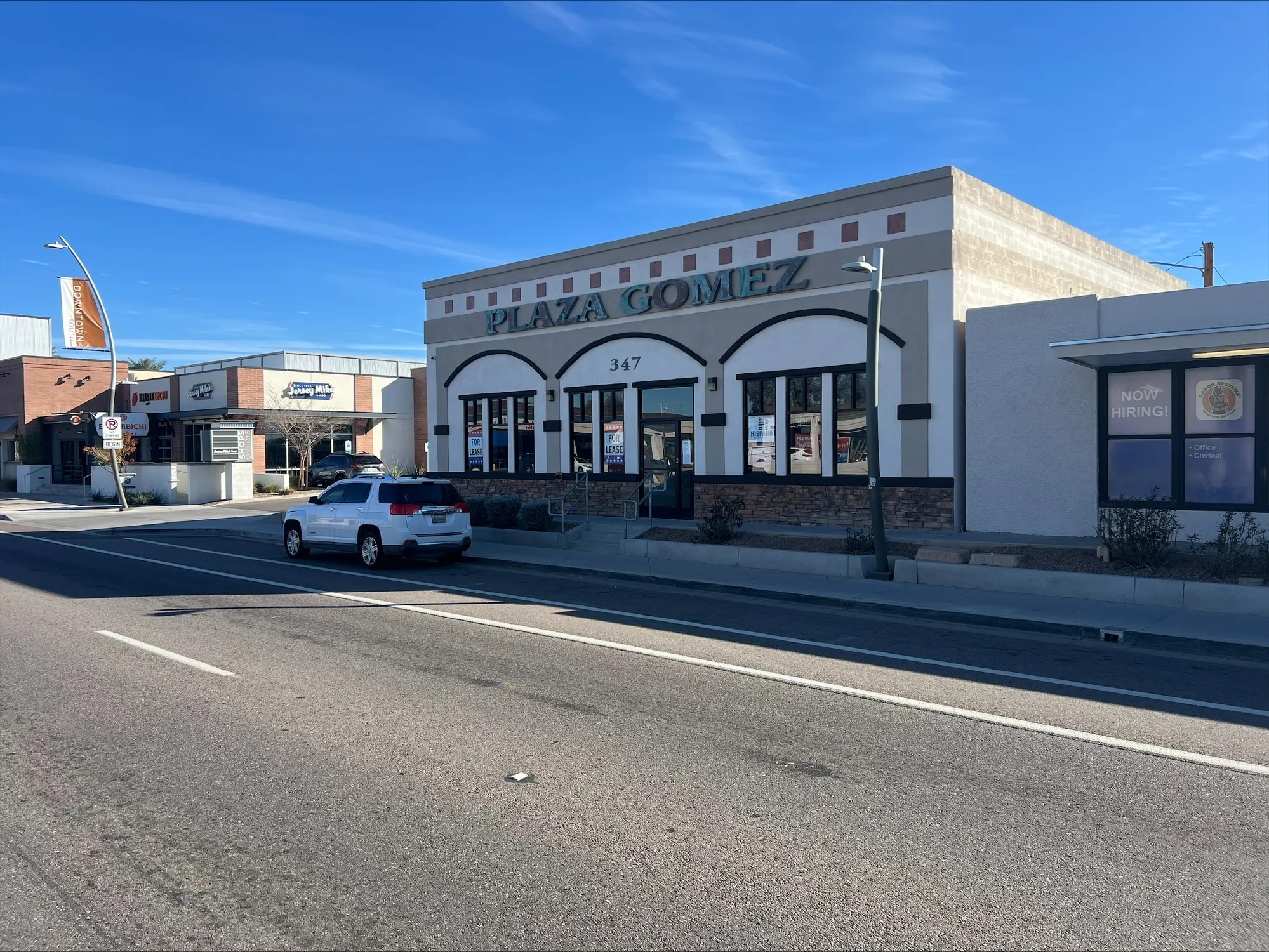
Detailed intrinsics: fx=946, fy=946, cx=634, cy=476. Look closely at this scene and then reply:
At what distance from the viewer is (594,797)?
544 centimetres

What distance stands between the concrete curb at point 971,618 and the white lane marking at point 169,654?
744 cm

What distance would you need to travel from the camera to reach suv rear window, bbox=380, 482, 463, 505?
16.9 metres

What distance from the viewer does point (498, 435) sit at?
27.0m

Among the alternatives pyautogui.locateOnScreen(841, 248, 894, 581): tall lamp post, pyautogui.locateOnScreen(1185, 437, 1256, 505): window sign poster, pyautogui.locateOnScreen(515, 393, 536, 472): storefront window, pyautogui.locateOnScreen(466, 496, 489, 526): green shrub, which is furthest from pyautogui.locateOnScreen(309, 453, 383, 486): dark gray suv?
pyautogui.locateOnScreen(1185, 437, 1256, 505): window sign poster

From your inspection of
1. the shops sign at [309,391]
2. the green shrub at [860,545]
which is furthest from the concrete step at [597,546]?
the shops sign at [309,391]

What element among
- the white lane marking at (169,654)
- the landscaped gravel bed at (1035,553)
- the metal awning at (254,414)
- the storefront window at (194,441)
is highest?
the metal awning at (254,414)

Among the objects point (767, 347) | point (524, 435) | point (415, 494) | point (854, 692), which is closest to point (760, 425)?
point (767, 347)

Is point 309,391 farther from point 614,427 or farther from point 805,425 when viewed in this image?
point 805,425

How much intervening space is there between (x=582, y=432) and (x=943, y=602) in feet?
44.5

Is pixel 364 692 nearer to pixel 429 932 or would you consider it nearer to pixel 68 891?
pixel 68 891

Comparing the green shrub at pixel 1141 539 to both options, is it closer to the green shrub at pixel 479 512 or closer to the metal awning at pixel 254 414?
the green shrub at pixel 479 512

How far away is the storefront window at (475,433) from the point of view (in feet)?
89.7

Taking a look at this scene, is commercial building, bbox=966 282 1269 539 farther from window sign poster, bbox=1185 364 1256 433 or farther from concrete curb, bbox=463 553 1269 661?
concrete curb, bbox=463 553 1269 661

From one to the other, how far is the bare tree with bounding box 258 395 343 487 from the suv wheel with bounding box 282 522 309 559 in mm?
24260
